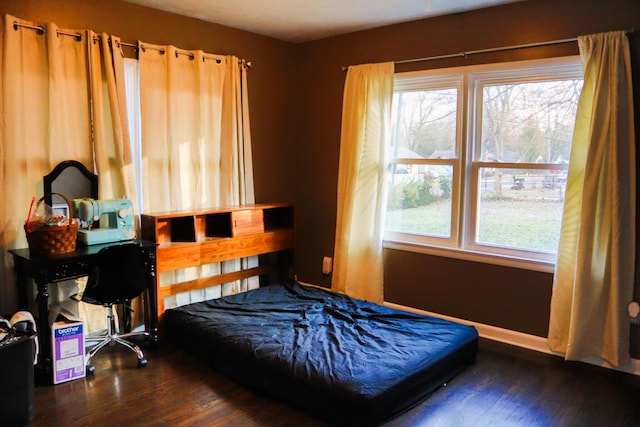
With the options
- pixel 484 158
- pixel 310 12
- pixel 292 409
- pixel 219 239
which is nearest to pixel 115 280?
pixel 219 239

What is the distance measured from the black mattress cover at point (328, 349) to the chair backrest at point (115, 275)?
512 mm

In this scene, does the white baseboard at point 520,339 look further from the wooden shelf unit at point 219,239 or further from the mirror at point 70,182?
the mirror at point 70,182

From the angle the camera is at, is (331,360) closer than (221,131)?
Yes

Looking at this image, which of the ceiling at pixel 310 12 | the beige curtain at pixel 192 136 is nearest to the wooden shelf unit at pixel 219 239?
the beige curtain at pixel 192 136

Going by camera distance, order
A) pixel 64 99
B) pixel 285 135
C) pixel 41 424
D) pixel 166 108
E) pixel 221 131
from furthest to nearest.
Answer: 1. pixel 285 135
2. pixel 221 131
3. pixel 166 108
4. pixel 64 99
5. pixel 41 424

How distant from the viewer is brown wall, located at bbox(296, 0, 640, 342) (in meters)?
3.30

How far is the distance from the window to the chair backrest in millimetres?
2100

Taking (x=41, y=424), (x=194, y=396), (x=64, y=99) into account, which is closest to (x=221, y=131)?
(x=64, y=99)

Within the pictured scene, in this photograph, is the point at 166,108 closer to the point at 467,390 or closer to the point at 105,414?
the point at 105,414

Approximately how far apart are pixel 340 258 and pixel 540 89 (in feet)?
6.93

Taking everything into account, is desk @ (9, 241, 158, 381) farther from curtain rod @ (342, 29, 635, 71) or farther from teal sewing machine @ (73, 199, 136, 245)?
curtain rod @ (342, 29, 635, 71)

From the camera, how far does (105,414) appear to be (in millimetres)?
2574

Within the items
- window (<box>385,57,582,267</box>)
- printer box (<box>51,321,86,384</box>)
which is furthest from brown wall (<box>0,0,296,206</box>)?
printer box (<box>51,321,86,384</box>)

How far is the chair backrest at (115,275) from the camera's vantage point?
304cm
